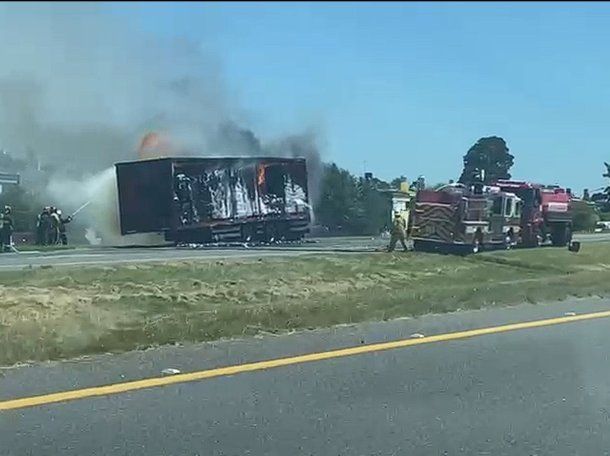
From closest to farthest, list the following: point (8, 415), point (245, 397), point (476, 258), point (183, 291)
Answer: point (8, 415) → point (245, 397) → point (183, 291) → point (476, 258)

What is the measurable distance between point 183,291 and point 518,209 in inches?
698

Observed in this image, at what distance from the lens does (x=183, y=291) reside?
1569 centimetres

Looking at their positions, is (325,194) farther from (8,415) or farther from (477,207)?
(8,415)

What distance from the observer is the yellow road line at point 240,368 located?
7234 mm

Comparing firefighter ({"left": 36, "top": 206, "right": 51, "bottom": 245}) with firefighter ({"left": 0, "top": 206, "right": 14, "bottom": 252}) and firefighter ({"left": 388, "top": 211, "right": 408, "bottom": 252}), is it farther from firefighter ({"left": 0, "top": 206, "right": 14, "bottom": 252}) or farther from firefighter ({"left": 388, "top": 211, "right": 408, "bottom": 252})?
firefighter ({"left": 388, "top": 211, "right": 408, "bottom": 252})

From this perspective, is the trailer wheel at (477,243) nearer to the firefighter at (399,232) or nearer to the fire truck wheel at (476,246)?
the fire truck wheel at (476,246)

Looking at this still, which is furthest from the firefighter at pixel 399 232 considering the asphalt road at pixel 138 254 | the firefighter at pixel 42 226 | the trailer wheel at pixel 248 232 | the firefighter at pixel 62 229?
the firefighter at pixel 62 229

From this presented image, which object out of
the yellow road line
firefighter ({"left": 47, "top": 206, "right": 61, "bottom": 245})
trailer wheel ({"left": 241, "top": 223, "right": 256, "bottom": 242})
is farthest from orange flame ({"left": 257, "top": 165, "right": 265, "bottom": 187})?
the yellow road line

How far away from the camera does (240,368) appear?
8.70 m

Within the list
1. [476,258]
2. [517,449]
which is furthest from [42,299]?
[476,258]

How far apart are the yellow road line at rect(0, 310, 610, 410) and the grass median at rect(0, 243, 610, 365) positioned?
1.30m

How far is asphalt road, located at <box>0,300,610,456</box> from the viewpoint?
6316 mm

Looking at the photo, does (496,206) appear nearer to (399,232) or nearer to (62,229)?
(399,232)

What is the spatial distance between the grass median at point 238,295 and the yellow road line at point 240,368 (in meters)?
1.30
